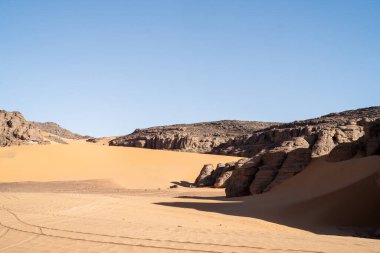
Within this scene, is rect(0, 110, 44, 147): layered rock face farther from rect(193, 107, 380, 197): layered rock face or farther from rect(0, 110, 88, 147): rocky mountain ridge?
rect(193, 107, 380, 197): layered rock face

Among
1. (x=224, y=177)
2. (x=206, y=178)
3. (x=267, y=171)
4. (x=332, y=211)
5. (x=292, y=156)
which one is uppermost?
(x=292, y=156)

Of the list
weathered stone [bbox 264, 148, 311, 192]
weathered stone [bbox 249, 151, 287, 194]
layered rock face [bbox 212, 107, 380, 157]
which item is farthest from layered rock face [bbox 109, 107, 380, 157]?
weathered stone [bbox 264, 148, 311, 192]

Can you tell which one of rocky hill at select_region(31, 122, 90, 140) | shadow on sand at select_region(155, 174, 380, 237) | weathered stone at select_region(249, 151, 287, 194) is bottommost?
shadow on sand at select_region(155, 174, 380, 237)

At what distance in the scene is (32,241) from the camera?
26.1 ft

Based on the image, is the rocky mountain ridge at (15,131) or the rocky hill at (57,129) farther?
the rocky hill at (57,129)

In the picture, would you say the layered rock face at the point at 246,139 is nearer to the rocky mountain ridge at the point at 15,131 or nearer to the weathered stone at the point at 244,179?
the weathered stone at the point at 244,179

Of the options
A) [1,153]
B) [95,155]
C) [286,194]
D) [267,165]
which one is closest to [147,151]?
[95,155]

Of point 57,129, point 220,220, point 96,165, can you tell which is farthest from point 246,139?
point 57,129

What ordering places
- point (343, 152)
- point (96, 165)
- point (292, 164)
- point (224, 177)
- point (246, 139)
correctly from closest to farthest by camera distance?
point (343, 152)
point (292, 164)
point (224, 177)
point (96, 165)
point (246, 139)

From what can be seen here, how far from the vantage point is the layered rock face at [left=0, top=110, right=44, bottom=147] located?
119ft

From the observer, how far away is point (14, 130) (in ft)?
122

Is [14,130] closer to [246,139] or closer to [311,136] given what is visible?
[311,136]

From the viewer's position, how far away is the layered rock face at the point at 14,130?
36.1m

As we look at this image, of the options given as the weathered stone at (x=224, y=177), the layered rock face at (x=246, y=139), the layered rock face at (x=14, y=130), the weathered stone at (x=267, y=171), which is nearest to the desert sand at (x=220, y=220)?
the weathered stone at (x=267, y=171)
